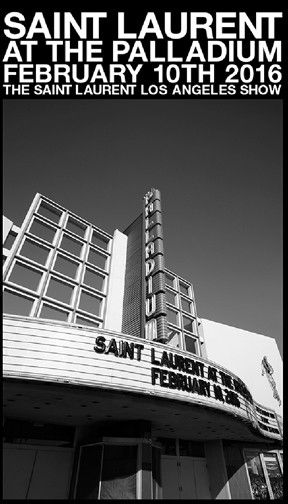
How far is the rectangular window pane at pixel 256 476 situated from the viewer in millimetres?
19406

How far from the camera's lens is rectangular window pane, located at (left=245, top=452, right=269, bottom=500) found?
19406mm

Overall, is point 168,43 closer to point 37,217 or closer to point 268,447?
point 37,217

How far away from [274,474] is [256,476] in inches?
103

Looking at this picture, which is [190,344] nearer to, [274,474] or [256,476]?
[256,476]

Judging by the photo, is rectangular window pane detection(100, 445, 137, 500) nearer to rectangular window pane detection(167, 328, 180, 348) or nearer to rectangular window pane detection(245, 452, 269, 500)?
rectangular window pane detection(167, 328, 180, 348)

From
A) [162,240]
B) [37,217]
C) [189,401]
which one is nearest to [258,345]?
[162,240]

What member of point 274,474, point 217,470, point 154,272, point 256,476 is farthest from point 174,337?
point 274,474

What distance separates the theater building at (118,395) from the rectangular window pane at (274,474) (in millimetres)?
88

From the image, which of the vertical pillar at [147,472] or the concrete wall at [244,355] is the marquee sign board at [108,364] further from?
the concrete wall at [244,355]

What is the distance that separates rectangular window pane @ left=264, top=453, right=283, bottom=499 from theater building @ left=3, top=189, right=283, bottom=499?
0.29ft

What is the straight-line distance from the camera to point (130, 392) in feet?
35.1

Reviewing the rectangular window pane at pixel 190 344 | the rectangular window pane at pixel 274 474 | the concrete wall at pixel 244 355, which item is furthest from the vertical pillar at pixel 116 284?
the rectangular window pane at pixel 274 474

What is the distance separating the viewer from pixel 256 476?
67.3ft

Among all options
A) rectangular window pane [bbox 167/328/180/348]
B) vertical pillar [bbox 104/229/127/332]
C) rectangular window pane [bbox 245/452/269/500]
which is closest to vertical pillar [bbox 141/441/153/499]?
vertical pillar [bbox 104/229/127/332]
